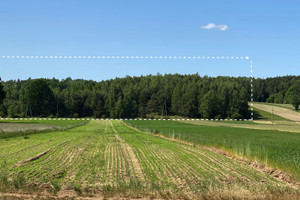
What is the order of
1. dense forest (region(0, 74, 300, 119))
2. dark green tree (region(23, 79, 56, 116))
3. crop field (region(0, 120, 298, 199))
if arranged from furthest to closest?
dense forest (region(0, 74, 300, 119))
dark green tree (region(23, 79, 56, 116))
crop field (region(0, 120, 298, 199))

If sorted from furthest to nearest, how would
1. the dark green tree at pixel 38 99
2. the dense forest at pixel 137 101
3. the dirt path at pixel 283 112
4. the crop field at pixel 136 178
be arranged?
the dense forest at pixel 137 101
the dark green tree at pixel 38 99
the dirt path at pixel 283 112
the crop field at pixel 136 178

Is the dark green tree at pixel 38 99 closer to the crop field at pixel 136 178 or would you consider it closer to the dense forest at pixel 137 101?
the dense forest at pixel 137 101

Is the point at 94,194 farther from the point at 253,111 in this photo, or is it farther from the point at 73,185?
the point at 253,111

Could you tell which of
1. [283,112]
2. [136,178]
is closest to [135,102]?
[283,112]

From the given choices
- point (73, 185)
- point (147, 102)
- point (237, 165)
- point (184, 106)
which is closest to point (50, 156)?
point (73, 185)

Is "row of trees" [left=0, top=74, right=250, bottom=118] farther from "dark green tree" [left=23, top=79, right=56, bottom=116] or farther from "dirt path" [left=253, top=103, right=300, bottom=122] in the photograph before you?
"dirt path" [left=253, top=103, right=300, bottom=122]

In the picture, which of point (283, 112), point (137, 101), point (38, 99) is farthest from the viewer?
point (137, 101)

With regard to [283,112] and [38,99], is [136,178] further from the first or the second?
[283,112]

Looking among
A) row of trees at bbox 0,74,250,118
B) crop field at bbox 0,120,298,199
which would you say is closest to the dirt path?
row of trees at bbox 0,74,250,118

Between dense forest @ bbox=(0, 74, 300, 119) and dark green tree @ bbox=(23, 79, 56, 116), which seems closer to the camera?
dark green tree @ bbox=(23, 79, 56, 116)

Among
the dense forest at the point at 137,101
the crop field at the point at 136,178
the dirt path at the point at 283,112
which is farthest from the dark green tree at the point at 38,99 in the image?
the crop field at the point at 136,178

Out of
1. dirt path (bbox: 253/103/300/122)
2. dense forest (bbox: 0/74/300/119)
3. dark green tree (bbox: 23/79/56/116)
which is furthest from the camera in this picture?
dense forest (bbox: 0/74/300/119)

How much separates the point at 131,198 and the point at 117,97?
142 m

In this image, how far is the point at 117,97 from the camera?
15162 cm
